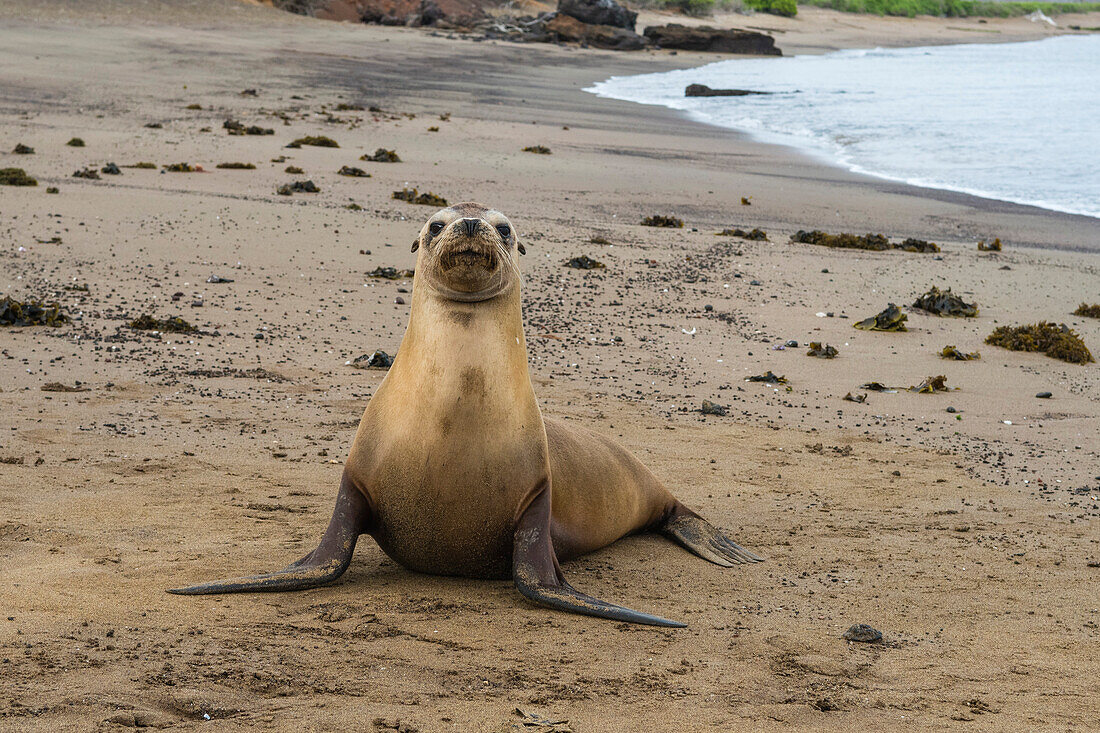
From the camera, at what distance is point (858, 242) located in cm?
1154

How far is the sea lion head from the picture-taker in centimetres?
374

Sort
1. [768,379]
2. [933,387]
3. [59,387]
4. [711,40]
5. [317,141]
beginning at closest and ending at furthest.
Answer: [59,387]
[933,387]
[768,379]
[317,141]
[711,40]

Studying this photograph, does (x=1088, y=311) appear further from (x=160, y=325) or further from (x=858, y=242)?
(x=160, y=325)

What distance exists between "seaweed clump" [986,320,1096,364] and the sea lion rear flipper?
4.33 metres

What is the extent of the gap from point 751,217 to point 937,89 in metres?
20.4

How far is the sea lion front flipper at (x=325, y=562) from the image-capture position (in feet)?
12.1

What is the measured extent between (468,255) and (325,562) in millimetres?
1115

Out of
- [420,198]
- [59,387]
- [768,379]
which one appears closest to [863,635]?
[768,379]

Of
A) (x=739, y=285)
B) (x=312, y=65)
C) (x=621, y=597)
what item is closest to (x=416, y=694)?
(x=621, y=597)

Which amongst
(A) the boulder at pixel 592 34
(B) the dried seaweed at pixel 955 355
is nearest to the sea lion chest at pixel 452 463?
(B) the dried seaweed at pixel 955 355

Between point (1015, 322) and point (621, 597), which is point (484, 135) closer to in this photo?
point (1015, 322)

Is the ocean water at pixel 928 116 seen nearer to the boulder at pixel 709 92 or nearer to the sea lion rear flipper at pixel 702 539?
the boulder at pixel 709 92

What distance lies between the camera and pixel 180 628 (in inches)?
131

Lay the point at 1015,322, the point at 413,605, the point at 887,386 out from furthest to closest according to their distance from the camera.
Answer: the point at 1015,322
the point at 887,386
the point at 413,605
